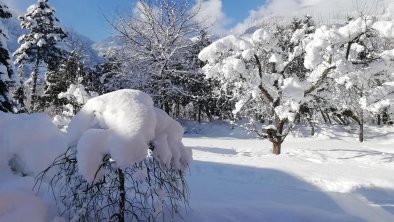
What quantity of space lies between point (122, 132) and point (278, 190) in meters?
6.02

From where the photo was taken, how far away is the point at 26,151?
480 centimetres

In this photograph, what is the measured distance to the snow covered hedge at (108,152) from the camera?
3.72 metres

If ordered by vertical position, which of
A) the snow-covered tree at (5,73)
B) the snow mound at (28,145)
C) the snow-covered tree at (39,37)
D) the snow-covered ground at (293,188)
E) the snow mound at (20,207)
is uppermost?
the snow-covered tree at (39,37)

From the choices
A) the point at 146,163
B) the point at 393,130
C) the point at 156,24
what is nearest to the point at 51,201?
the point at 146,163

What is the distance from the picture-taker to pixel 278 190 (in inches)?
354

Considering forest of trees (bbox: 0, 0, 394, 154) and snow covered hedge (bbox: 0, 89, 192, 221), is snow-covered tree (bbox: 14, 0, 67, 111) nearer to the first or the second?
forest of trees (bbox: 0, 0, 394, 154)

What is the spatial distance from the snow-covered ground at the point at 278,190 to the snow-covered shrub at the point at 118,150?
425 millimetres

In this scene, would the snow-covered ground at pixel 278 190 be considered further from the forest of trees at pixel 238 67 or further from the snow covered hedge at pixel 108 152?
the forest of trees at pixel 238 67

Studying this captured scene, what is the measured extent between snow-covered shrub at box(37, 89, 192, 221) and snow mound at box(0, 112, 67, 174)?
57cm

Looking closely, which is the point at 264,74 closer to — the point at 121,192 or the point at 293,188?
the point at 293,188

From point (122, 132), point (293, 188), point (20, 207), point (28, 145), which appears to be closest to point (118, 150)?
point (122, 132)

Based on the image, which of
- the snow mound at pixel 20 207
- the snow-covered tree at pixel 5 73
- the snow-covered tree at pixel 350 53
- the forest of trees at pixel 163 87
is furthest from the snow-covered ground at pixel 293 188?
the snow-covered tree at pixel 5 73

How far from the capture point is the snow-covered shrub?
3699 mm

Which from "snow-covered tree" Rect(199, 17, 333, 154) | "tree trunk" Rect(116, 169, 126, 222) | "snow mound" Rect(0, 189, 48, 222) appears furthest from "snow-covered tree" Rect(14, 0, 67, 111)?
"tree trunk" Rect(116, 169, 126, 222)
